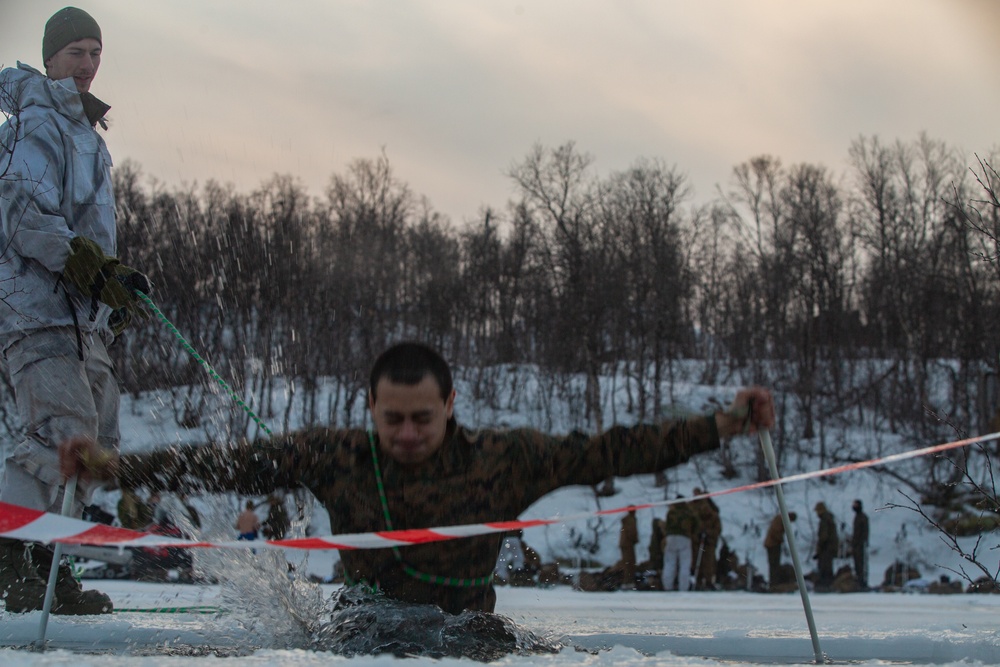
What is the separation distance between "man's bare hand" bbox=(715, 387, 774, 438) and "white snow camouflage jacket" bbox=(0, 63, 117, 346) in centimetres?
256

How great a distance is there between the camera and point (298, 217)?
21.2 meters

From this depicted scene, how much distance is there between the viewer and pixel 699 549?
1408cm

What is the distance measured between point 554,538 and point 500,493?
17933mm

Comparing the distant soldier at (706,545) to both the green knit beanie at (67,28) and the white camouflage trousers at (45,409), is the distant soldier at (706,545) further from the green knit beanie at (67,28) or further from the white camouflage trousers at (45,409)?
the green knit beanie at (67,28)

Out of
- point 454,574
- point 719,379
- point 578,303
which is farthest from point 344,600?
point 719,379

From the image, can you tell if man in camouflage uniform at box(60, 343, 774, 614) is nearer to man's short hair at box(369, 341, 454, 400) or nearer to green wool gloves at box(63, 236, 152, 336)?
man's short hair at box(369, 341, 454, 400)

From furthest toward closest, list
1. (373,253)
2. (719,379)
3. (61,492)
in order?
(719,379) → (373,253) → (61,492)

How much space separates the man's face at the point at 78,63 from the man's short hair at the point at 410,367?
215cm

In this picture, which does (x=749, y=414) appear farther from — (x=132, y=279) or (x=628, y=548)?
(x=628, y=548)

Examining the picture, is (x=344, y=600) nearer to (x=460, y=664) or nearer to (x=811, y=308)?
(x=460, y=664)

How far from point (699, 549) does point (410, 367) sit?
12062 millimetres

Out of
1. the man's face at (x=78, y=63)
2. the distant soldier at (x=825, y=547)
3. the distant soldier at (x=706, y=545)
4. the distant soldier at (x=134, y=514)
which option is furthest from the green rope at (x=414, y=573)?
the distant soldier at (x=825, y=547)

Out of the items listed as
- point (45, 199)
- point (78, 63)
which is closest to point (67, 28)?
point (78, 63)

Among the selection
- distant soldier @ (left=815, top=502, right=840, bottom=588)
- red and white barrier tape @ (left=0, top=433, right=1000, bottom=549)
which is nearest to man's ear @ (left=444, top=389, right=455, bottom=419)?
red and white barrier tape @ (left=0, top=433, right=1000, bottom=549)
